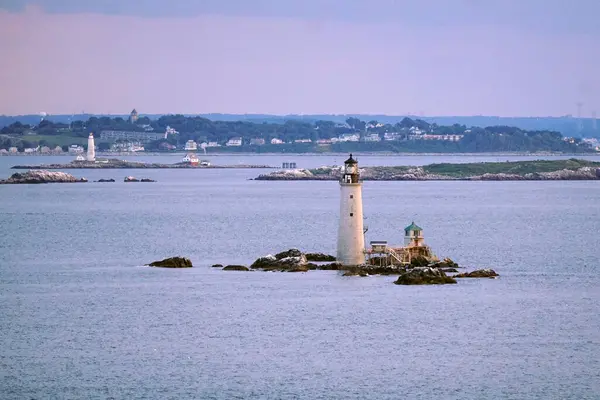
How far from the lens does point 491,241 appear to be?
73688mm

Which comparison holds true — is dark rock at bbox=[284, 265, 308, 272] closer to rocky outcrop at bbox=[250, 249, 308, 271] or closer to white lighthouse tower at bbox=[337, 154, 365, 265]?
rocky outcrop at bbox=[250, 249, 308, 271]

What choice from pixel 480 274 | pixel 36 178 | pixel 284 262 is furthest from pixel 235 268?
pixel 36 178

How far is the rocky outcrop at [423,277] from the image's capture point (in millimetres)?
50562

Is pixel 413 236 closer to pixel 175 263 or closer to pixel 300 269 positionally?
pixel 300 269

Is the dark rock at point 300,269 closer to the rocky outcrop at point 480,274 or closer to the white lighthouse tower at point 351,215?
the white lighthouse tower at point 351,215

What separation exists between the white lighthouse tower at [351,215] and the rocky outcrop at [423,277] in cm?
230

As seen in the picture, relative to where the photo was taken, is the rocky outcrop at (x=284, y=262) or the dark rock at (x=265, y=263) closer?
the rocky outcrop at (x=284, y=262)

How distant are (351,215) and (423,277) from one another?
3.74m

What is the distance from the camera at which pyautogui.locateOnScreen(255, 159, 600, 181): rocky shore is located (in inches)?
6678

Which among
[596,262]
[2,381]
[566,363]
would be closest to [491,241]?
[596,262]

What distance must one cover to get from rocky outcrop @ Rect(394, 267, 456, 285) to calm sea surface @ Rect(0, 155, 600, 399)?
0.90 m

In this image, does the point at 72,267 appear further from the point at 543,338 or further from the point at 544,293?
the point at 543,338

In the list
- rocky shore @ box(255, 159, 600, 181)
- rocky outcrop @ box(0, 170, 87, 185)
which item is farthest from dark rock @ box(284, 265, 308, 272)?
rocky shore @ box(255, 159, 600, 181)

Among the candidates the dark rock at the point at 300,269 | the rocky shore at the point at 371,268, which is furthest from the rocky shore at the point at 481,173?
the dark rock at the point at 300,269
